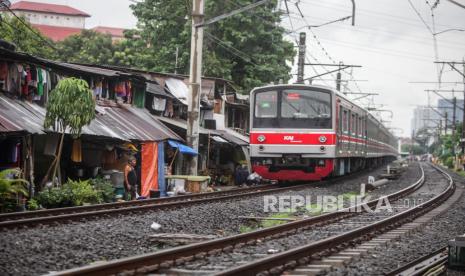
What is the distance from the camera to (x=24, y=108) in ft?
52.0

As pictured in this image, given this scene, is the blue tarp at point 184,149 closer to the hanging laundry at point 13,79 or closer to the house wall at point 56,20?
the hanging laundry at point 13,79

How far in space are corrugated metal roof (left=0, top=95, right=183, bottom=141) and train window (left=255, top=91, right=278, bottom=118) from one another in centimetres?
320

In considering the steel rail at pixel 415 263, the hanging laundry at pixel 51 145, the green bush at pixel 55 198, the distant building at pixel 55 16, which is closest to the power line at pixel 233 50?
the hanging laundry at pixel 51 145

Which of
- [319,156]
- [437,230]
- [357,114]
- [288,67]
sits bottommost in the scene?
[437,230]

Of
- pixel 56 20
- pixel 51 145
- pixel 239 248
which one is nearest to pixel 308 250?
pixel 239 248

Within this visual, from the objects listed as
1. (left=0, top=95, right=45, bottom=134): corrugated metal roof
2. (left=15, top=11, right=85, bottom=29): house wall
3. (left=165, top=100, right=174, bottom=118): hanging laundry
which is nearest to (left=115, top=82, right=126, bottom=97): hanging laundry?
(left=165, top=100, right=174, bottom=118): hanging laundry

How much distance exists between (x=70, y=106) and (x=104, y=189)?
242 cm

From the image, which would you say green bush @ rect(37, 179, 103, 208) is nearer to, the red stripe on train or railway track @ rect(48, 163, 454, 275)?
railway track @ rect(48, 163, 454, 275)

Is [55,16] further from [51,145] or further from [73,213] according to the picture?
[73,213]

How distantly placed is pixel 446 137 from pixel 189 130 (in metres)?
56.9

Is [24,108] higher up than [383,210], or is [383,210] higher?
[24,108]

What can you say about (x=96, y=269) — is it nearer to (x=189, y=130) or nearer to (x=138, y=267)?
(x=138, y=267)

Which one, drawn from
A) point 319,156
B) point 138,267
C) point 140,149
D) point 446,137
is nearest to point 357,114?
point 319,156

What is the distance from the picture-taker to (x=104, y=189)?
1616 cm
